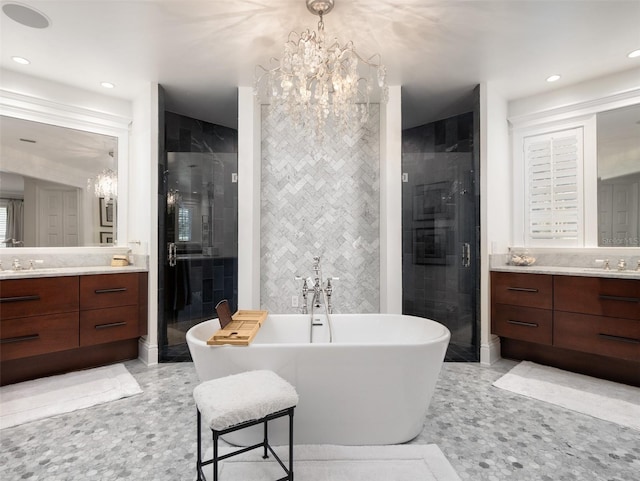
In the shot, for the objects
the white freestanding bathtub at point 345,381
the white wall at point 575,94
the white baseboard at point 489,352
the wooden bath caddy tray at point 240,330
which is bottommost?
the white baseboard at point 489,352

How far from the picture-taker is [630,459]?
172 cm

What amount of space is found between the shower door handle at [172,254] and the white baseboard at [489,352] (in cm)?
322

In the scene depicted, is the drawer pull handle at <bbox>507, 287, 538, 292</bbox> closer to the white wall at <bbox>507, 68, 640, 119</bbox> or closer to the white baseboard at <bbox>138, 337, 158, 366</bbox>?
the white wall at <bbox>507, 68, 640, 119</bbox>

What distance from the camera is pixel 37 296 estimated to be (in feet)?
8.33

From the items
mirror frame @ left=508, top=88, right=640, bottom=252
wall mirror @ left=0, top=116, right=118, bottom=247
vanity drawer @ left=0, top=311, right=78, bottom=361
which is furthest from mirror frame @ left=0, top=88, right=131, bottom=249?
mirror frame @ left=508, top=88, right=640, bottom=252

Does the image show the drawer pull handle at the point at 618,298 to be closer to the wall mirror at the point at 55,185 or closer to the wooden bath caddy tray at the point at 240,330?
the wooden bath caddy tray at the point at 240,330

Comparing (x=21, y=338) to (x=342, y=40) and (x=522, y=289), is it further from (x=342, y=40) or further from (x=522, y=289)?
(x=522, y=289)

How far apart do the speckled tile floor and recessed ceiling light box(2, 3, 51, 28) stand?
2598 mm

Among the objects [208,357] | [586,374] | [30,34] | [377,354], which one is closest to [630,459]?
[586,374]

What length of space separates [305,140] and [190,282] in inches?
79.7

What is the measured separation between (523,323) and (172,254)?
349 cm

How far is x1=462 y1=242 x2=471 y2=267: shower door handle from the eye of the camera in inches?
133

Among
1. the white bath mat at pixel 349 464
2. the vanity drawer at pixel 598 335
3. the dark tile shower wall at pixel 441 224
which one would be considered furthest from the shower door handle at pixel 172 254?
the vanity drawer at pixel 598 335

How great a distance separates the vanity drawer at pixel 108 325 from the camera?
2.77 meters
